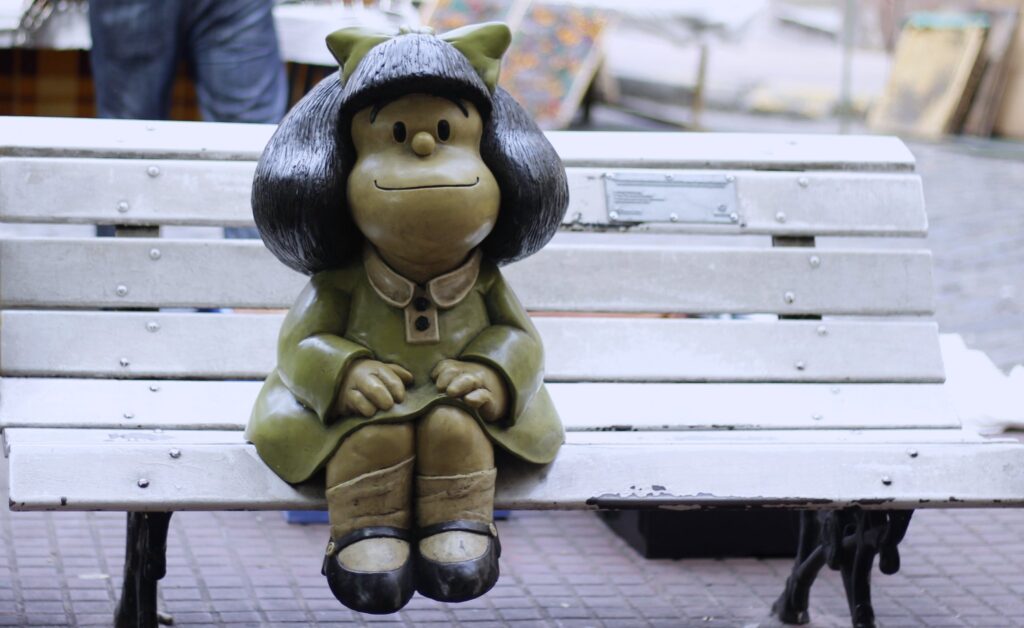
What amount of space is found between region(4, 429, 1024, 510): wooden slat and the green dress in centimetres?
8

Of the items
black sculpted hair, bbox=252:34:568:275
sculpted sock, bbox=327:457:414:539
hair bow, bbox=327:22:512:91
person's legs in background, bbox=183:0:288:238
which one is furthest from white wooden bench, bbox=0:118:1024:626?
person's legs in background, bbox=183:0:288:238

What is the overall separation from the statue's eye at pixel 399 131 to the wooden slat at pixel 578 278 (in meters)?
0.97

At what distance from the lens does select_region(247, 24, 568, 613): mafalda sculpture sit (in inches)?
113

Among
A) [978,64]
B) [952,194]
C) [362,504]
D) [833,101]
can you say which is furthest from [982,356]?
[833,101]

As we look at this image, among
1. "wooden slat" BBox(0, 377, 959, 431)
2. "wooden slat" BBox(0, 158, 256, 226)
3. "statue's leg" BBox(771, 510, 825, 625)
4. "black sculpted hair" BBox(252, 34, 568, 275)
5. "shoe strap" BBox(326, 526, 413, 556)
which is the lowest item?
"statue's leg" BBox(771, 510, 825, 625)

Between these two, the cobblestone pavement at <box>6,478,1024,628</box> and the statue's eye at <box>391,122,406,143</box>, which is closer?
the statue's eye at <box>391,122,406,143</box>

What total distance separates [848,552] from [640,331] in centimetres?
71

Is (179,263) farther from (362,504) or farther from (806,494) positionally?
(806,494)

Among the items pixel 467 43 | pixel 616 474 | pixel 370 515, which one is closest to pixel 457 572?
pixel 370 515

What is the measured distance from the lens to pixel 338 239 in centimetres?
302

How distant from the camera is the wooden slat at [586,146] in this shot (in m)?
3.79

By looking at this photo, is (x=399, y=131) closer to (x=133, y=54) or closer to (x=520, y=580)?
(x=520, y=580)

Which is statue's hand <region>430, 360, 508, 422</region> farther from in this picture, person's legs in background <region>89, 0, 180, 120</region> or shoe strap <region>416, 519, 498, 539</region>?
person's legs in background <region>89, 0, 180, 120</region>

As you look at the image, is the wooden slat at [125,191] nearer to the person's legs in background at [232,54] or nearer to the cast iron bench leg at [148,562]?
the cast iron bench leg at [148,562]
